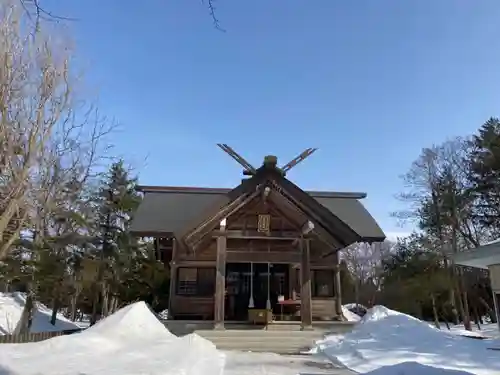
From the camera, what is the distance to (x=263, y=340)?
1070cm

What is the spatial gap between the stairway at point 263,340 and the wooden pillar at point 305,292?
43 cm

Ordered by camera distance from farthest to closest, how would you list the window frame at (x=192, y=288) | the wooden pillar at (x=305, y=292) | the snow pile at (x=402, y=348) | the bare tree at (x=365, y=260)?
the bare tree at (x=365, y=260), the window frame at (x=192, y=288), the wooden pillar at (x=305, y=292), the snow pile at (x=402, y=348)

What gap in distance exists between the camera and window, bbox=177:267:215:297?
14.9 meters

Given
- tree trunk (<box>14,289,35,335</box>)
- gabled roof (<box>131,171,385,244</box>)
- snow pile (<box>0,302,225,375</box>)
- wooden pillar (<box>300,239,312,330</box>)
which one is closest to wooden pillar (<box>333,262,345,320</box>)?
gabled roof (<box>131,171,385,244</box>)

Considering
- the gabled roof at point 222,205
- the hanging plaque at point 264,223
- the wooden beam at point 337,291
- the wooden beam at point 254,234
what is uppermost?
the gabled roof at point 222,205

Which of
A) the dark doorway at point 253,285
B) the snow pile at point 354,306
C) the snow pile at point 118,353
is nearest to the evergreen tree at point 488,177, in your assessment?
the snow pile at point 354,306

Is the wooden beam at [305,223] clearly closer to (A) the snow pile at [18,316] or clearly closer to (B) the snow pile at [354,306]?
(A) the snow pile at [18,316]

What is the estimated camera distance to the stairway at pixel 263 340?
10.4 metres

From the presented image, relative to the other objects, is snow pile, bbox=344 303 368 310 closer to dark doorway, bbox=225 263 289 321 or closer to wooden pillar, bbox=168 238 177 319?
dark doorway, bbox=225 263 289 321

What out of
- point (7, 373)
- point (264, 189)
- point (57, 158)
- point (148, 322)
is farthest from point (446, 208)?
point (7, 373)

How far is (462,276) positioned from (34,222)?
963 inches

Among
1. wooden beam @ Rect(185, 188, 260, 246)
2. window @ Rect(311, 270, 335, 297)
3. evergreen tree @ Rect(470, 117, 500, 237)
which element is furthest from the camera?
evergreen tree @ Rect(470, 117, 500, 237)

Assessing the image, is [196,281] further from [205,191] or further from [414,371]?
[414,371]

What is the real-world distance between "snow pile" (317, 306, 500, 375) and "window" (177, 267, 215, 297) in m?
5.50
